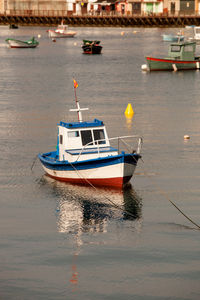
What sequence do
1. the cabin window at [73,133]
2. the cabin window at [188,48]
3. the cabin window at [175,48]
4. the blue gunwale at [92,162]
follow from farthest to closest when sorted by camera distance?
the cabin window at [175,48] < the cabin window at [188,48] < the cabin window at [73,133] < the blue gunwale at [92,162]

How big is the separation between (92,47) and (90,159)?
100266 millimetres

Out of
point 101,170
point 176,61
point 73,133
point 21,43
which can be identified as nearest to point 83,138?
point 73,133

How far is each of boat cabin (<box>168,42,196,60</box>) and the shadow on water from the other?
5368 cm

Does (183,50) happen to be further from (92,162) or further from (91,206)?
(91,206)

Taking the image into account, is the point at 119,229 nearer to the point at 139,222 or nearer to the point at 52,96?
the point at 139,222

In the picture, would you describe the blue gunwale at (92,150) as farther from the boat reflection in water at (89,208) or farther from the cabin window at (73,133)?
the boat reflection in water at (89,208)

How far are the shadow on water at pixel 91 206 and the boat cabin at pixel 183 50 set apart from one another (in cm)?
5368

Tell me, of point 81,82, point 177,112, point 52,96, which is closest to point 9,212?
point 177,112

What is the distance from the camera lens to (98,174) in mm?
29609

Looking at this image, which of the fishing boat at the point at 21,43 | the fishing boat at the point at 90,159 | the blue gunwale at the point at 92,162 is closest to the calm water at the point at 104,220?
the fishing boat at the point at 90,159

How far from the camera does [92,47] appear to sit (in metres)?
127

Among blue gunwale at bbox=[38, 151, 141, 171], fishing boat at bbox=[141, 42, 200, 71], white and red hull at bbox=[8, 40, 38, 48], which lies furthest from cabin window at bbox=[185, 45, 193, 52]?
white and red hull at bbox=[8, 40, 38, 48]

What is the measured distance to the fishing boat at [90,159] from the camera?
29.0 m

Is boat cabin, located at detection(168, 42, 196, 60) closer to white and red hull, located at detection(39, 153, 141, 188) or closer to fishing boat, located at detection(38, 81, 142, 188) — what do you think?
fishing boat, located at detection(38, 81, 142, 188)
